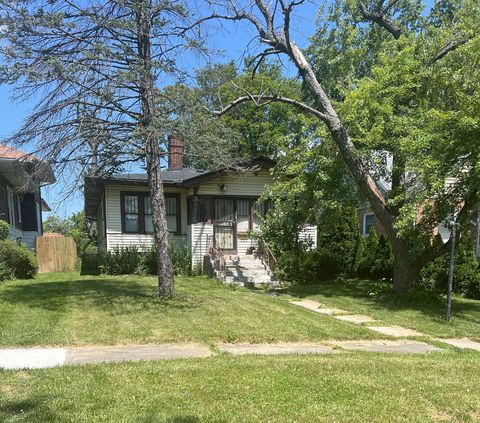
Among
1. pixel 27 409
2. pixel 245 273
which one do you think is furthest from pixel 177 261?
pixel 27 409

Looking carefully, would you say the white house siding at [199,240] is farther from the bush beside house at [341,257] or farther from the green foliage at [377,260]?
the green foliage at [377,260]

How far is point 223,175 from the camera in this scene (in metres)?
18.1

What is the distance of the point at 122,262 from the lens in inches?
679


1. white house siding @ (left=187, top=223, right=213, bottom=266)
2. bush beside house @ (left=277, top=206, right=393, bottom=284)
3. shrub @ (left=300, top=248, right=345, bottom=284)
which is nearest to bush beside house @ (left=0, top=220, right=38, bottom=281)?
white house siding @ (left=187, top=223, right=213, bottom=266)

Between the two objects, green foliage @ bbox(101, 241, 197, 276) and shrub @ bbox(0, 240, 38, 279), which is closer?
shrub @ bbox(0, 240, 38, 279)

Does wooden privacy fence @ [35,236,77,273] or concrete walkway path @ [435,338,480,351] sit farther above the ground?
wooden privacy fence @ [35,236,77,273]

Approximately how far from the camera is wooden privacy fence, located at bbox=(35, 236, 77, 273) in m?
20.9

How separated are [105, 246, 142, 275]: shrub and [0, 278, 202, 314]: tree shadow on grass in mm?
3846

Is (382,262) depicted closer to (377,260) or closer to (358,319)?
(377,260)

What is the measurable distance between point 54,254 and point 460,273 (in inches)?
673

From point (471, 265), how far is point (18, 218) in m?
20.4

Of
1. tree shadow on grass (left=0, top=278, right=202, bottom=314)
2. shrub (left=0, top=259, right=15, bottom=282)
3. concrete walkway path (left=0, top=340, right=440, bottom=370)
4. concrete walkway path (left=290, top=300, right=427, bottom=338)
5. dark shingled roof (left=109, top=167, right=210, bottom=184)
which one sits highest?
dark shingled roof (left=109, top=167, right=210, bottom=184)

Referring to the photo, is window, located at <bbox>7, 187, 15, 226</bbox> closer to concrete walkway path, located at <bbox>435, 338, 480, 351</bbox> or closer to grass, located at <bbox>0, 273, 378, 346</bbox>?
grass, located at <bbox>0, 273, 378, 346</bbox>

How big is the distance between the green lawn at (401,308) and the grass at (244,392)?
3802 mm
